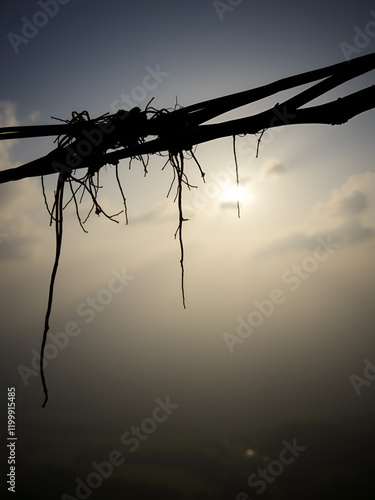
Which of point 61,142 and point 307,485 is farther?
point 307,485

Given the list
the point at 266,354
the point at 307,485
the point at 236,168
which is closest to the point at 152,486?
the point at 307,485

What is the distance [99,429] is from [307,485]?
92.9 meters

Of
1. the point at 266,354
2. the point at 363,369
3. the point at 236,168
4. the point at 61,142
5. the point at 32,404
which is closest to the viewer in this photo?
the point at 61,142

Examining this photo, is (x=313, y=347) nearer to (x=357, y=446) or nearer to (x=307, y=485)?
(x=357, y=446)

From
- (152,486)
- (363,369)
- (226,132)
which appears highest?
(226,132)

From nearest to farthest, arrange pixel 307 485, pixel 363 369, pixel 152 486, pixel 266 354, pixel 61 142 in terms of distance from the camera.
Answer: pixel 61 142
pixel 307 485
pixel 152 486
pixel 363 369
pixel 266 354

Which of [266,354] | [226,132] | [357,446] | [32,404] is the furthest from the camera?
[266,354]

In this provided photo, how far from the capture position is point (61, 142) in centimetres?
120

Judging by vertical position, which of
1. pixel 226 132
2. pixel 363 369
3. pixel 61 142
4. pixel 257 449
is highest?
pixel 61 142

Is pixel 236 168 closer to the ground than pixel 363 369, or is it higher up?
higher up

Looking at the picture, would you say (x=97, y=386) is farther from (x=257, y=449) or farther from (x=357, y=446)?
(x=357, y=446)

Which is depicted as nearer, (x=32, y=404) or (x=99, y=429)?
(x=99, y=429)

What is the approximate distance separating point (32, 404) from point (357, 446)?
157003 mm

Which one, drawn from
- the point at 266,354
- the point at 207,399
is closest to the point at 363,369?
the point at 266,354
